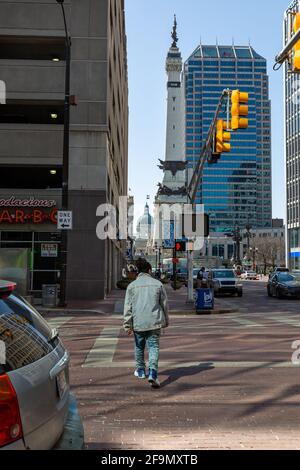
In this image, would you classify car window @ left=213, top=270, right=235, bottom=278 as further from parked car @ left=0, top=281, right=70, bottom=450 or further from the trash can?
parked car @ left=0, top=281, right=70, bottom=450

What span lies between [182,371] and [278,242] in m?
112

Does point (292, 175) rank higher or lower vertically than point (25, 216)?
higher

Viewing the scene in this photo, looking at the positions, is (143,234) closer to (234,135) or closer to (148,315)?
(234,135)

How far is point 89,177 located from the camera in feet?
82.6

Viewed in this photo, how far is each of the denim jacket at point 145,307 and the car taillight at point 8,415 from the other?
14.2ft

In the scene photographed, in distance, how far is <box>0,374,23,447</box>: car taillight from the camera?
259cm

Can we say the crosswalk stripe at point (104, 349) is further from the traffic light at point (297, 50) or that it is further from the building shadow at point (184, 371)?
the traffic light at point (297, 50)

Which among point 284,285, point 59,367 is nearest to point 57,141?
point 284,285

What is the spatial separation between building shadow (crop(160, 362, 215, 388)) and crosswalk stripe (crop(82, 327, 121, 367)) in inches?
52.7

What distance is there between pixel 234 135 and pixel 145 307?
13360 cm

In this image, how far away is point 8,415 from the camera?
2.61 metres

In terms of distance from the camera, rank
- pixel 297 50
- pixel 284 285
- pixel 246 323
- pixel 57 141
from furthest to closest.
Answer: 1. pixel 284 285
2. pixel 57 141
3. pixel 246 323
4. pixel 297 50
